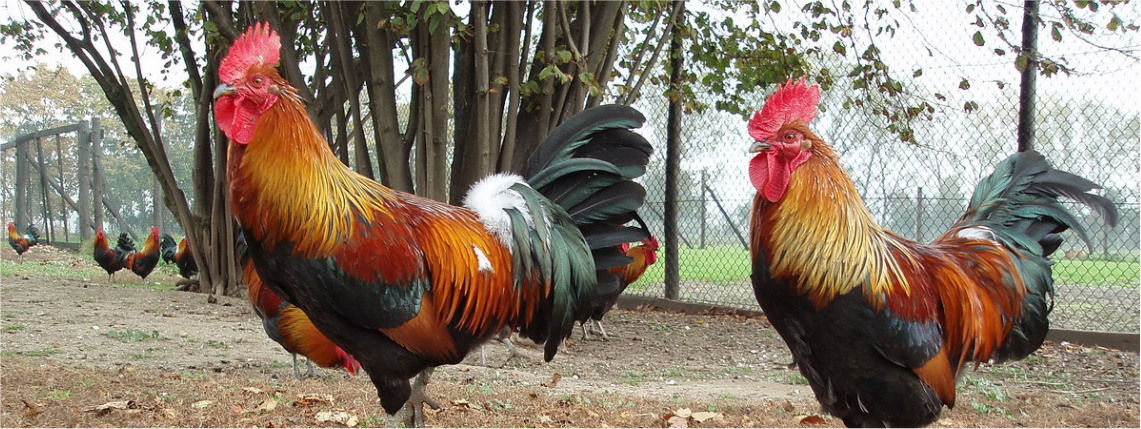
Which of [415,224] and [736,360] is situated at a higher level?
[415,224]

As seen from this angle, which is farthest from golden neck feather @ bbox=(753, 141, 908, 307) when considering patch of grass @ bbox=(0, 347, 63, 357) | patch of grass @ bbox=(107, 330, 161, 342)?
patch of grass @ bbox=(107, 330, 161, 342)

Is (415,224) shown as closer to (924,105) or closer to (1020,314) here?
(1020,314)

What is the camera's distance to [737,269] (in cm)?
813

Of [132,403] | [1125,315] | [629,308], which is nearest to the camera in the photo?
[132,403]

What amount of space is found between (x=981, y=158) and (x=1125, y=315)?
1.64 m

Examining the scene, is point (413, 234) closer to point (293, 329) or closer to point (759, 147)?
point (759, 147)

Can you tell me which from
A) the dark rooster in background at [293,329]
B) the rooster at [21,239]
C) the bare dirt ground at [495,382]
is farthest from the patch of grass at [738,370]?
the rooster at [21,239]

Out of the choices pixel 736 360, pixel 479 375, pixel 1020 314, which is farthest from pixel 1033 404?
pixel 479 375

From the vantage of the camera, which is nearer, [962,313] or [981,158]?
[962,313]

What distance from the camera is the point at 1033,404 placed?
14.2 ft

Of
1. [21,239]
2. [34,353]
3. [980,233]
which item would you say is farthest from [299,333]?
[21,239]

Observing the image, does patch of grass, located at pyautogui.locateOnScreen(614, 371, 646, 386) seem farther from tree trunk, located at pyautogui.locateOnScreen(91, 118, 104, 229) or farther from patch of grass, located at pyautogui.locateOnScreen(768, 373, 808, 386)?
tree trunk, located at pyautogui.locateOnScreen(91, 118, 104, 229)

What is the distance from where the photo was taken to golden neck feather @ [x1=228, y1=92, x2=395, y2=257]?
278 cm

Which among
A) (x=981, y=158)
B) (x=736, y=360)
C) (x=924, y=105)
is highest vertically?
(x=924, y=105)
